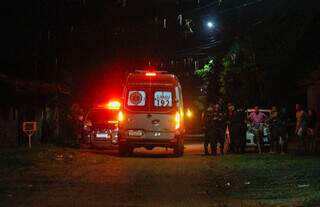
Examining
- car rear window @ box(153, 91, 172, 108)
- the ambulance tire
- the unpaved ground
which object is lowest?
the unpaved ground

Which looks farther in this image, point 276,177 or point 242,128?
point 242,128

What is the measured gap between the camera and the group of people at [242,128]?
23.3 metres

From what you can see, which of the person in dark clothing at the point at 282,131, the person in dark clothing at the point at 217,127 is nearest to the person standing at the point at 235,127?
the person in dark clothing at the point at 217,127

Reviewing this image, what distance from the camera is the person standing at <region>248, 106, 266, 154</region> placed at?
24719 mm

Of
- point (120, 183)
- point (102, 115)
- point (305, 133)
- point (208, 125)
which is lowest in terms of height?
point (120, 183)

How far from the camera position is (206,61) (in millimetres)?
56062

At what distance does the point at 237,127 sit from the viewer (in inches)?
938

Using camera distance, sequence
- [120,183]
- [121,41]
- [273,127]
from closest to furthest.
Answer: [120,183], [273,127], [121,41]

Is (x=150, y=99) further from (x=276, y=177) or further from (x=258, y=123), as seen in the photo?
(x=276, y=177)

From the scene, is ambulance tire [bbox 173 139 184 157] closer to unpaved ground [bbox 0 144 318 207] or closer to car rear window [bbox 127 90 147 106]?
unpaved ground [bbox 0 144 318 207]

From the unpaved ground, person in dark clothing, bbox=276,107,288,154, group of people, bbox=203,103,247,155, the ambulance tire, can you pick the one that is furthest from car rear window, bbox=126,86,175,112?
person in dark clothing, bbox=276,107,288,154

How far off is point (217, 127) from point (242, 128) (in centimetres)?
112

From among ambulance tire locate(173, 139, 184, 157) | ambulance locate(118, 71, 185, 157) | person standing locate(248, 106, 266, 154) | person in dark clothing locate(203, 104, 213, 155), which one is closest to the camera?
ambulance locate(118, 71, 185, 157)

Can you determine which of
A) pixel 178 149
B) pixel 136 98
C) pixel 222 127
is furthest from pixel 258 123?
pixel 136 98
